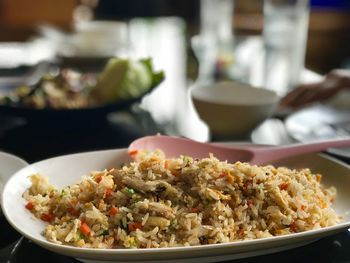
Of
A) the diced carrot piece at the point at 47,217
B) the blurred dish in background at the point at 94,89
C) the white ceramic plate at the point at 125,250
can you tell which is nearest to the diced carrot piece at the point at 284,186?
the white ceramic plate at the point at 125,250

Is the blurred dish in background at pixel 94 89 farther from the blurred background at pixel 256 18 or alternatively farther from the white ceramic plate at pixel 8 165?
the blurred background at pixel 256 18

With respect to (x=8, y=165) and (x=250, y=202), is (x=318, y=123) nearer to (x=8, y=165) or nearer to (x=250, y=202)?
(x=250, y=202)

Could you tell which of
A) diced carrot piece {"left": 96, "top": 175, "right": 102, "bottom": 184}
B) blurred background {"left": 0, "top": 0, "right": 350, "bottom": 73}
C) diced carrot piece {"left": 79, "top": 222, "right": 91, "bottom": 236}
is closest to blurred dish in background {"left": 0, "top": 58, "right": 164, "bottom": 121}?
diced carrot piece {"left": 96, "top": 175, "right": 102, "bottom": 184}

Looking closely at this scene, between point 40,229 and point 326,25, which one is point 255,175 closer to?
point 40,229

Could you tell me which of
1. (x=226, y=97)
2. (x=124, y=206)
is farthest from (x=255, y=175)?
(x=226, y=97)

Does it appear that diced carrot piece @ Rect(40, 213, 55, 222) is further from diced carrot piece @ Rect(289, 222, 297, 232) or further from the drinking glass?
the drinking glass

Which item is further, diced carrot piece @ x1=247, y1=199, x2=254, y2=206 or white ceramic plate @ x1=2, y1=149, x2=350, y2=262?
diced carrot piece @ x1=247, y1=199, x2=254, y2=206

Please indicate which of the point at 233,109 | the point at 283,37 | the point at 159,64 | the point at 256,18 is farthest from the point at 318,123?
the point at 256,18
